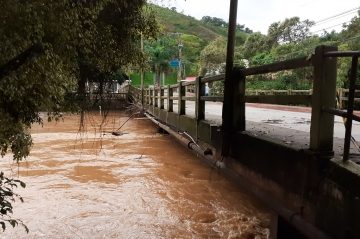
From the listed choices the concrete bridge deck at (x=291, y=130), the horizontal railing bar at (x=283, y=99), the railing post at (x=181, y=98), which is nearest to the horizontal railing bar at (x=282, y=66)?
the horizontal railing bar at (x=283, y=99)

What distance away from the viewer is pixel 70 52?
13.1ft

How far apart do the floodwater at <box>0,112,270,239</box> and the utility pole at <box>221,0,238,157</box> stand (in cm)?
151

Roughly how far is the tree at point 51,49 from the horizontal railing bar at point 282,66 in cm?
141

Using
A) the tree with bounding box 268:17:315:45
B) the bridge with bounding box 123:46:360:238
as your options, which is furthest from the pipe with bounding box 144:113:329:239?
the tree with bounding box 268:17:315:45

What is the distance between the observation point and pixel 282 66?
14.5 ft

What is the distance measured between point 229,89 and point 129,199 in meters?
3.69

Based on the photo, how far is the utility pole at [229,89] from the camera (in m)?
5.86

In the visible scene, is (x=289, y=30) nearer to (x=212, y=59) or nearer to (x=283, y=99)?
(x=212, y=59)

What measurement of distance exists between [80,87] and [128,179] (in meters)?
5.04

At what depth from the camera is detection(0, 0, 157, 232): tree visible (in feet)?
10.5

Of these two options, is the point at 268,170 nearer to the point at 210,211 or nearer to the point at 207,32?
the point at 210,211

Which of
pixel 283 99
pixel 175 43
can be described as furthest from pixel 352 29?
pixel 283 99

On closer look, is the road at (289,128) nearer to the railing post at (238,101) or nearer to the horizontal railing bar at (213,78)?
the railing post at (238,101)

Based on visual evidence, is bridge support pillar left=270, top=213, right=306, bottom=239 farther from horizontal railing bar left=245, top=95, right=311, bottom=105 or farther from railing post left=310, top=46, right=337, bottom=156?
horizontal railing bar left=245, top=95, right=311, bottom=105
